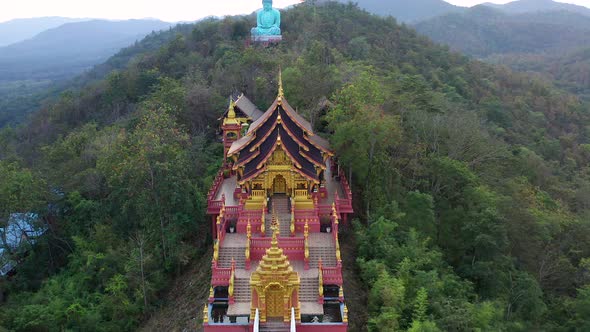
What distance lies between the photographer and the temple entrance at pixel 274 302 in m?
18.2

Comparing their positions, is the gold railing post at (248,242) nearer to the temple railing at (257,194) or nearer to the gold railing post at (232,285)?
the gold railing post at (232,285)

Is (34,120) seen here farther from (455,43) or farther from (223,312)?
(455,43)

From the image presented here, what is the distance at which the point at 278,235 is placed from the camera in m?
21.8

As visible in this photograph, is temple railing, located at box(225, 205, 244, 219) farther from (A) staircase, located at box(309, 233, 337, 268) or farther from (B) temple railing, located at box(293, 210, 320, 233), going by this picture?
(A) staircase, located at box(309, 233, 337, 268)

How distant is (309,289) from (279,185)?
6.78m

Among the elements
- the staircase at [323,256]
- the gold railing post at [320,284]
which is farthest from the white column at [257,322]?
the staircase at [323,256]

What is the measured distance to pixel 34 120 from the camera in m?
61.9

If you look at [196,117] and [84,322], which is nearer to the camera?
[84,322]

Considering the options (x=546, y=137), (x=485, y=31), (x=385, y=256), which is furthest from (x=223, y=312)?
(x=485, y=31)

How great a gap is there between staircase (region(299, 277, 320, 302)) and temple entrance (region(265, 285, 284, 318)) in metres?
1.09

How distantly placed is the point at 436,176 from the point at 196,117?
67.2 feet

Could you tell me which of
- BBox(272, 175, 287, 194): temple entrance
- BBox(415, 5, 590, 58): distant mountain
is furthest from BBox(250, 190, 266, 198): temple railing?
BBox(415, 5, 590, 58): distant mountain

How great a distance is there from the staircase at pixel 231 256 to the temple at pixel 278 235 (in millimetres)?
44

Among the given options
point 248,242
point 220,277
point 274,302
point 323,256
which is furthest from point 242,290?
point 323,256
